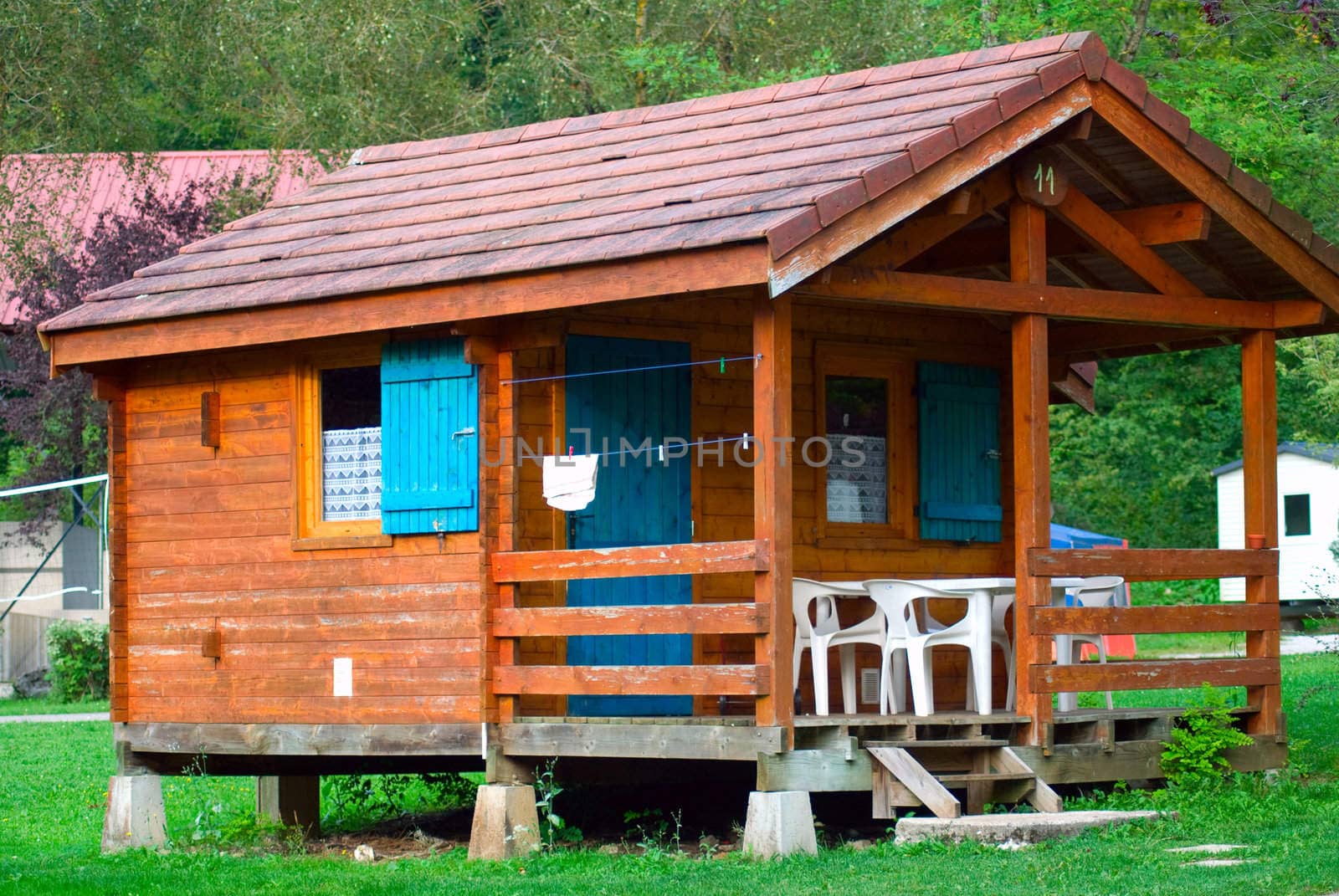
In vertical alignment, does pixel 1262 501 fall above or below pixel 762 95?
below

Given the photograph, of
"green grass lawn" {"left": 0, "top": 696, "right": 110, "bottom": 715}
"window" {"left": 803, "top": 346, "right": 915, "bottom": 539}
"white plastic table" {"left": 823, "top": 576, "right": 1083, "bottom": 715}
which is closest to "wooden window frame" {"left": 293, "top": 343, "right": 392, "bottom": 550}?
"window" {"left": 803, "top": 346, "right": 915, "bottom": 539}

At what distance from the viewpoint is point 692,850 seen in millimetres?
11688

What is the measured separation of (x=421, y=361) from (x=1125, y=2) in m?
12.2

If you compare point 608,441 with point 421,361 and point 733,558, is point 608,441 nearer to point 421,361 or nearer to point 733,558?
point 421,361

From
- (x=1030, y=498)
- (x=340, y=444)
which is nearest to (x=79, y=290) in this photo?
(x=340, y=444)

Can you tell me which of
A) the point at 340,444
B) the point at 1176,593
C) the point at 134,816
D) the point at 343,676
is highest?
the point at 340,444

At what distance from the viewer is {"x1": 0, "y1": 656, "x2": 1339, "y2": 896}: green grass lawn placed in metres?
8.73

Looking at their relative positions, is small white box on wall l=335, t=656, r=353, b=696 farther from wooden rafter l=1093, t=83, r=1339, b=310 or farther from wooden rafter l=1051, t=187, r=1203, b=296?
wooden rafter l=1093, t=83, r=1339, b=310

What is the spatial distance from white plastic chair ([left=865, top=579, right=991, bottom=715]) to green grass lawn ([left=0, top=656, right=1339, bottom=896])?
111 cm

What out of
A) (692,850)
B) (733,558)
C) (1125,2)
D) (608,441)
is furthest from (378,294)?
(1125,2)

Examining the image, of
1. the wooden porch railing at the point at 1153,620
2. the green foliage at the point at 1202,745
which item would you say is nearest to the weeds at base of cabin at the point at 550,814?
the wooden porch railing at the point at 1153,620

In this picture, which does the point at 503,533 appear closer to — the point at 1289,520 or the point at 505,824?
the point at 505,824

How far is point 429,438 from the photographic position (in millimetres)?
11594

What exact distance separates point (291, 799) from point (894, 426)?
17.5ft
